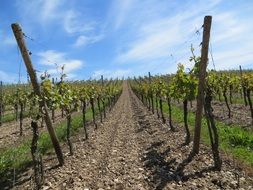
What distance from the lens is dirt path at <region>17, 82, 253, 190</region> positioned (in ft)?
36.9

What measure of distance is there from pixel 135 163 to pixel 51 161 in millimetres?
4191

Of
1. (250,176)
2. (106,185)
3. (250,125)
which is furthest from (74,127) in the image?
(250,176)

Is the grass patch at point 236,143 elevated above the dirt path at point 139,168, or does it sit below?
above

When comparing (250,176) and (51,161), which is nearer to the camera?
(250,176)

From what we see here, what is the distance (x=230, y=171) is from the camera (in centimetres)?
1177

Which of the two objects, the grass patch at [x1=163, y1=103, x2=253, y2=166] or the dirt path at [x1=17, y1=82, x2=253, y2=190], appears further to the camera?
the grass patch at [x1=163, y1=103, x2=253, y2=166]

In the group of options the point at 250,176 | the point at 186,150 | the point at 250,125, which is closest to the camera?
the point at 250,176

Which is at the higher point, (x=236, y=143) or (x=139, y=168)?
(x=236, y=143)

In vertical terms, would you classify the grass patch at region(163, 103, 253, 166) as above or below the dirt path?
above

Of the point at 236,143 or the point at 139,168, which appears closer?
the point at 139,168

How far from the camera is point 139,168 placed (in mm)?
13367

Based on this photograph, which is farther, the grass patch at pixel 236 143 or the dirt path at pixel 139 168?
the grass patch at pixel 236 143

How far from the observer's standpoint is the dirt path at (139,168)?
11258 millimetres

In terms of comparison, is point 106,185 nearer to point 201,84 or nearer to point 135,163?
point 135,163
